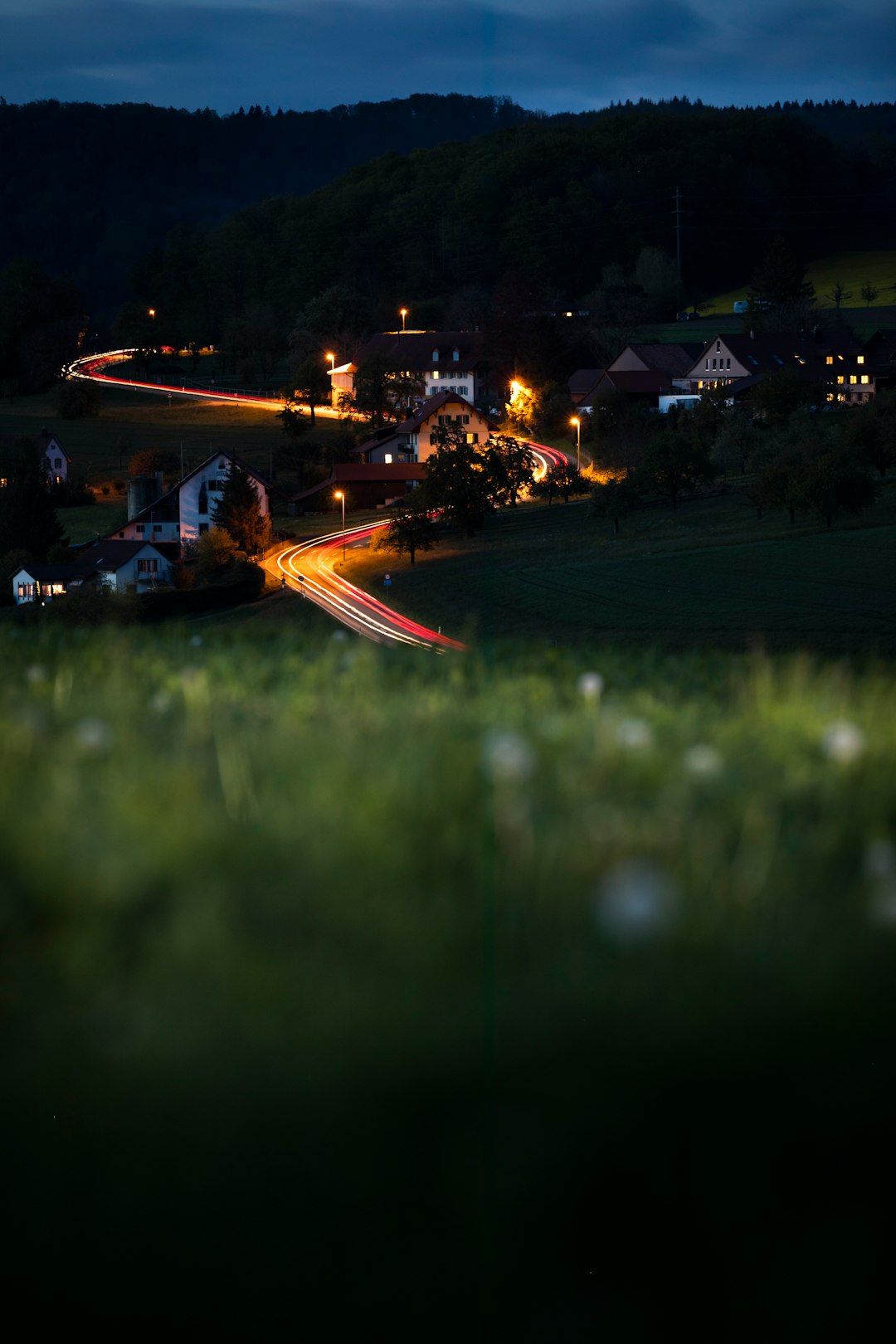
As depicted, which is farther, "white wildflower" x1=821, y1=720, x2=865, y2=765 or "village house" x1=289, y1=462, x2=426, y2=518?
"village house" x1=289, y1=462, x2=426, y2=518

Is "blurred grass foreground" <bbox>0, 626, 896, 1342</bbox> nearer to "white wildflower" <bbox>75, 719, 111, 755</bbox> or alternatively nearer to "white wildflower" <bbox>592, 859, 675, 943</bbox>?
"white wildflower" <bbox>592, 859, 675, 943</bbox>

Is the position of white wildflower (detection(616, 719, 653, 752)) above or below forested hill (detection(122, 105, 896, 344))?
below

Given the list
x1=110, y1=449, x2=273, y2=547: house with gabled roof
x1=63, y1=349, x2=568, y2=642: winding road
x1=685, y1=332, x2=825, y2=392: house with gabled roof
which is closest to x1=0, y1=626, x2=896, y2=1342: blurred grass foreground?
x1=63, y1=349, x2=568, y2=642: winding road

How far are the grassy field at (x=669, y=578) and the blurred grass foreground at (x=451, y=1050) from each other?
3502 centimetres

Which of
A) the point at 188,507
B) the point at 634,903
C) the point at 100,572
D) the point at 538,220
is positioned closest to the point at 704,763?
the point at 634,903

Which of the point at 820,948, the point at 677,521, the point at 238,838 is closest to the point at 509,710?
the point at 238,838

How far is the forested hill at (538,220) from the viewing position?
16562 centimetres

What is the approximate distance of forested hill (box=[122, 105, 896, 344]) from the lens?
166 m

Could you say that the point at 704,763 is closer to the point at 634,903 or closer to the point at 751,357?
the point at 634,903

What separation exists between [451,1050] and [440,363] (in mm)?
132165

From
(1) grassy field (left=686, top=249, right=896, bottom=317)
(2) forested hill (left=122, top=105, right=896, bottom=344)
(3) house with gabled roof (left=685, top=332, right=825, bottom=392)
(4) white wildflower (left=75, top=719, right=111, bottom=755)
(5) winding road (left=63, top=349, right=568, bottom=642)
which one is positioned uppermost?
(2) forested hill (left=122, top=105, right=896, bottom=344)

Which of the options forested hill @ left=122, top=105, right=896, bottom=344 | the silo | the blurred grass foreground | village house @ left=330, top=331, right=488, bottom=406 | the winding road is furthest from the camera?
forested hill @ left=122, top=105, right=896, bottom=344

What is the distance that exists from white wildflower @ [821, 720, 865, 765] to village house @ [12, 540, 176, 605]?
56.3 m

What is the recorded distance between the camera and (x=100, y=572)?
65000 millimetres
